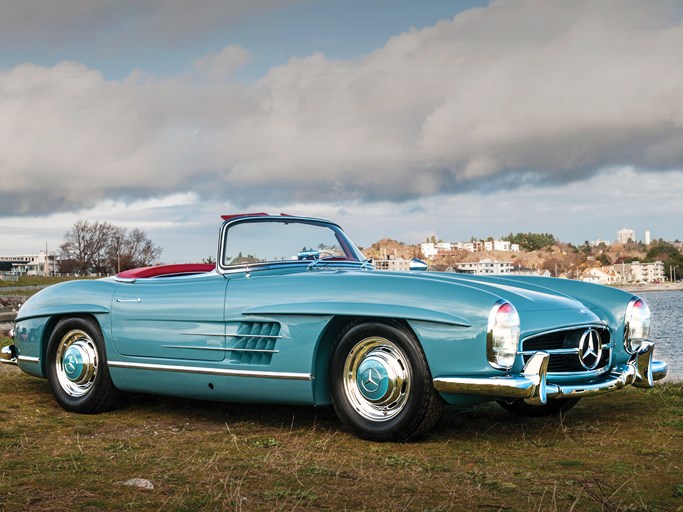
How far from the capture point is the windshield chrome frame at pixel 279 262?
20.5 ft

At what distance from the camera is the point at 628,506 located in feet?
11.6

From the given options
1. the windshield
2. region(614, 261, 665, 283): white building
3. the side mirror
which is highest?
the windshield

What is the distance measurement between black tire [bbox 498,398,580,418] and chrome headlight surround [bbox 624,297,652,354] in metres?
0.62

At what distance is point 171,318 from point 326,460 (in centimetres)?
206

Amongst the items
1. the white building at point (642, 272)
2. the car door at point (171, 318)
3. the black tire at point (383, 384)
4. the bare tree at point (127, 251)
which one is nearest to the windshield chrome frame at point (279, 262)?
the car door at point (171, 318)

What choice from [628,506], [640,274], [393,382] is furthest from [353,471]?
[640,274]

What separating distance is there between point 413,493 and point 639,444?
198 centimetres

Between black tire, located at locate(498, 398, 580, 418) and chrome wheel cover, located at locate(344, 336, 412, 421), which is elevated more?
chrome wheel cover, located at locate(344, 336, 412, 421)

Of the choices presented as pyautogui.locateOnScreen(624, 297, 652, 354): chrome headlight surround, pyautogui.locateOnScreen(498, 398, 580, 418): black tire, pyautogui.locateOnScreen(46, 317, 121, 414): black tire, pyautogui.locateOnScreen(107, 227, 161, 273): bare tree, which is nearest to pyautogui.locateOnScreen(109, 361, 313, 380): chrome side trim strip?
pyautogui.locateOnScreen(46, 317, 121, 414): black tire

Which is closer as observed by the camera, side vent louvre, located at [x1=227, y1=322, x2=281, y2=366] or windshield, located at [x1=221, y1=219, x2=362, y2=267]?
side vent louvre, located at [x1=227, y1=322, x2=281, y2=366]

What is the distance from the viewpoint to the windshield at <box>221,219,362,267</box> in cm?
639

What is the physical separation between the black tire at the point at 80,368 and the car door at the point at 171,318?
0.33 m

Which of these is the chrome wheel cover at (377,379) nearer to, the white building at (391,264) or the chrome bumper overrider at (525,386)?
the chrome bumper overrider at (525,386)

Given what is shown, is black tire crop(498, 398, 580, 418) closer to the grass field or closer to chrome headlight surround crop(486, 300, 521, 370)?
the grass field
